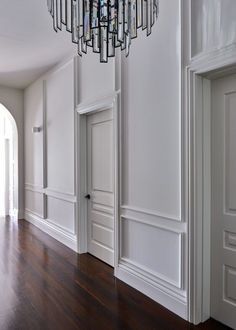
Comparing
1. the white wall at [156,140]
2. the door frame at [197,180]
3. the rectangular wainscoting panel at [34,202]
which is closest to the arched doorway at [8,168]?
the rectangular wainscoting panel at [34,202]

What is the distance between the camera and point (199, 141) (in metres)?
2.23

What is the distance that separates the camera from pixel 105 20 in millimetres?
1625

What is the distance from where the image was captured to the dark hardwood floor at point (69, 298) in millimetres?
2254

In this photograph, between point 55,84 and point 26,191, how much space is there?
2836 mm

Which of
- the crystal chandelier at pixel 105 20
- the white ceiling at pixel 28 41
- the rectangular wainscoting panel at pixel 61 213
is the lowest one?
the rectangular wainscoting panel at pixel 61 213

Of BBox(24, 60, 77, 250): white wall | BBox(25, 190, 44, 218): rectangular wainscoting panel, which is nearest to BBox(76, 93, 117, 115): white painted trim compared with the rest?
BBox(24, 60, 77, 250): white wall

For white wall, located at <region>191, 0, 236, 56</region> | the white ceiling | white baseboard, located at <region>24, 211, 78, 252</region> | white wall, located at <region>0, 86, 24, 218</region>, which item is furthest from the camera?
white wall, located at <region>0, 86, 24, 218</region>

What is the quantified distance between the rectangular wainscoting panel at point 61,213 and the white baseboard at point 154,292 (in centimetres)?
140

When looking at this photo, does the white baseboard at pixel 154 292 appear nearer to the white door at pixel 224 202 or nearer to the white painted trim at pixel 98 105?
the white door at pixel 224 202

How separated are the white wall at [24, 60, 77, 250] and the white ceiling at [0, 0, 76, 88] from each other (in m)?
0.28

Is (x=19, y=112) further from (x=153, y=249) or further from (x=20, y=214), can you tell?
(x=153, y=249)

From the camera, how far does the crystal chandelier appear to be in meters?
1.62

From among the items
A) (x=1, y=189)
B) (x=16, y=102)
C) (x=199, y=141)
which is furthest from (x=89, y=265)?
(x=1, y=189)

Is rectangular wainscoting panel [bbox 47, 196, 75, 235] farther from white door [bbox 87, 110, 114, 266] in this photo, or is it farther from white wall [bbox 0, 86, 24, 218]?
white wall [bbox 0, 86, 24, 218]
